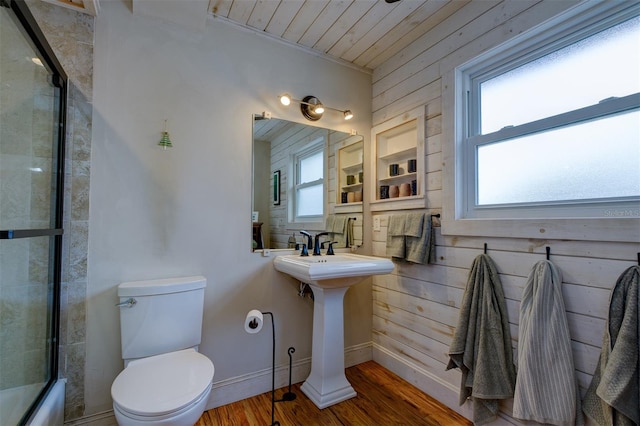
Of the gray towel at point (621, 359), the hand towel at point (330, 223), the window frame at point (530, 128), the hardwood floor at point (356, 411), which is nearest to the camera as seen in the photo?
the gray towel at point (621, 359)

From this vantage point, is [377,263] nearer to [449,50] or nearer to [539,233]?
[539,233]

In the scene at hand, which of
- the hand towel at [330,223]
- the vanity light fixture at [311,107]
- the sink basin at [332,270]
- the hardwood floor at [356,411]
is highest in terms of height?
the vanity light fixture at [311,107]

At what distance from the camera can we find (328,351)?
1900mm

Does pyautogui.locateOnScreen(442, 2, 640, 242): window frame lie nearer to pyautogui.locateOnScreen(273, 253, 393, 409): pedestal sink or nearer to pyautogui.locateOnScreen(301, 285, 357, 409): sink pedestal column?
pyautogui.locateOnScreen(273, 253, 393, 409): pedestal sink

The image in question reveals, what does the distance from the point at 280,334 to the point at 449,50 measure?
2.23 meters

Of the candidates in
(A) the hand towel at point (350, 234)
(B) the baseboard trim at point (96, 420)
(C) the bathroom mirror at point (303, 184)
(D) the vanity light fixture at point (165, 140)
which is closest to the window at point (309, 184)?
(C) the bathroom mirror at point (303, 184)

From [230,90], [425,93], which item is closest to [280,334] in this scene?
[230,90]

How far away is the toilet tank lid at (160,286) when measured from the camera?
1.49 meters

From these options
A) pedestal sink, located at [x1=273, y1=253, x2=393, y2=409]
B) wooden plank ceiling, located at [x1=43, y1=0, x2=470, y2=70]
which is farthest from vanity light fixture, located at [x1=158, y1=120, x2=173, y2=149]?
pedestal sink, located at [x1=273, y1=253, x2=393, y2=409]

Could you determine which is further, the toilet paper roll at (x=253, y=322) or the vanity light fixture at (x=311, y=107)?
the vanity light fixture at (x=311, y=107)

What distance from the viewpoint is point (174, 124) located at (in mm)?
1759

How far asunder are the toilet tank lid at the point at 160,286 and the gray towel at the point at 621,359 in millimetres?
1886

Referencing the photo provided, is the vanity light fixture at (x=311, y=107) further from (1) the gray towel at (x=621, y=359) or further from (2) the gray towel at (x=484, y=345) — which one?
(1) the gray towel at (x=621, y=359)

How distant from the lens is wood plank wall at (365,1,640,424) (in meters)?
1.24
